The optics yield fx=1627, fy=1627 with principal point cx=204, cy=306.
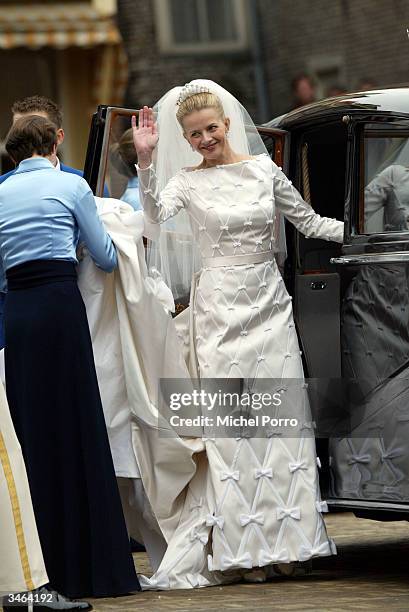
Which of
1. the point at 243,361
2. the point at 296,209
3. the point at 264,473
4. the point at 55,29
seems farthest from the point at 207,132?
the point at 55,29

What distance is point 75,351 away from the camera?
22.9 ft

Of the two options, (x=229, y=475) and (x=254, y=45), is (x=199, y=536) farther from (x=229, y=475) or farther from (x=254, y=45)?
(x=254, y=45)

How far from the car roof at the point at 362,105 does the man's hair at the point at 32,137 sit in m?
1.27

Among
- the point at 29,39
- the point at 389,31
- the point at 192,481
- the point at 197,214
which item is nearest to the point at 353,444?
the point at 192,481

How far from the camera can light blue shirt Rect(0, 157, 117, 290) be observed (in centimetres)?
693

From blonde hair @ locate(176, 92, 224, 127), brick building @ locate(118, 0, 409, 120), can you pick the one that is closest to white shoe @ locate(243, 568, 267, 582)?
blonde hair @ locate(176, 92, 224, 127)

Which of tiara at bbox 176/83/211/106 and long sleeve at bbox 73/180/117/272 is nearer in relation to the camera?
long sleeve at bbox 73/180/117/272

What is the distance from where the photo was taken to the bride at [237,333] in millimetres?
7230

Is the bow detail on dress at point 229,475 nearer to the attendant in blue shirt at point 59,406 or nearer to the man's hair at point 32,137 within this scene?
the attendant in blue shirt at point 59,406

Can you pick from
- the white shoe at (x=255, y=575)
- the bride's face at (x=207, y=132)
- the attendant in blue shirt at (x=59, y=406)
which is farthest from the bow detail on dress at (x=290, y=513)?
the bride's face at (x=207, y=132)

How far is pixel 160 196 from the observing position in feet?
24.4

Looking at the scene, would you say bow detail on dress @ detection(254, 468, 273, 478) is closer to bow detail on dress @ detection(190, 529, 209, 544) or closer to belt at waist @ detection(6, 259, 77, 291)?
bow detail on dress @ detection(190, 529, 209, 544)

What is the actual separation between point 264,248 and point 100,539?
1.56 m

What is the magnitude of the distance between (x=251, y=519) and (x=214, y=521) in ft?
0.54
